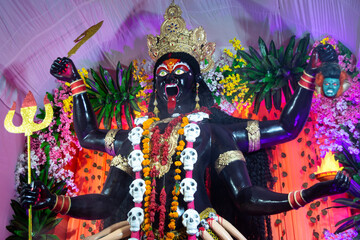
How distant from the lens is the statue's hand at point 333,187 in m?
2.19

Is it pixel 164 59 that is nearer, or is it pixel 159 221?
pixel 159 221

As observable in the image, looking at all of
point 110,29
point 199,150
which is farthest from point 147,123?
point 110,29

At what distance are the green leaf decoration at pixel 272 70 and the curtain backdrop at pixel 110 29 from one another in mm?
187

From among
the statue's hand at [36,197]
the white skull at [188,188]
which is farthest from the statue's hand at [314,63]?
the statue's hand at [36,197]

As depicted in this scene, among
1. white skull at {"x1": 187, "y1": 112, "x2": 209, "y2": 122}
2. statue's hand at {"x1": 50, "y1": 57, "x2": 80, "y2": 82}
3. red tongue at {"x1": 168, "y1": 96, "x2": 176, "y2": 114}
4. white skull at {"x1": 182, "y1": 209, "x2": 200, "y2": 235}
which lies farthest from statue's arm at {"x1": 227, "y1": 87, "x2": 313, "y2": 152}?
statue's hand at {"x1": 50, "y1": 57, "x2": 80, "y2": 82}

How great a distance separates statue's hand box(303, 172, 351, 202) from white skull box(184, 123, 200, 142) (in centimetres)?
85

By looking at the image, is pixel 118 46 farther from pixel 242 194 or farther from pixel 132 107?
pixel 242 194

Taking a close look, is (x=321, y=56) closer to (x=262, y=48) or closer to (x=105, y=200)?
(x=262, y=48)

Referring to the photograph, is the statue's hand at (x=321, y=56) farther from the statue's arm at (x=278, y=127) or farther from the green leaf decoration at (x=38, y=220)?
the green leaf decoration at (x=38, y=220)

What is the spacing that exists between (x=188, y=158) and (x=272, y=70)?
1.43 m

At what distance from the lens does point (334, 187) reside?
2.20m

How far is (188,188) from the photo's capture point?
2.56 meters

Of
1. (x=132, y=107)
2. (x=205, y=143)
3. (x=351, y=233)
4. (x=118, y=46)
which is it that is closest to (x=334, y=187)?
(x=205, y=143)

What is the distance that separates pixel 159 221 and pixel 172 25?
1.63m
